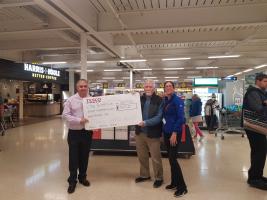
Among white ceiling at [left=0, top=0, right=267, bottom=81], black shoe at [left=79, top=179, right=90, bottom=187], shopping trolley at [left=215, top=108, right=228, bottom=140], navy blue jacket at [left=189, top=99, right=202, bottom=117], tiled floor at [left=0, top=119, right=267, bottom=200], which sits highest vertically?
white ceiling at [left=0, top=0, right=267, bottom=81]

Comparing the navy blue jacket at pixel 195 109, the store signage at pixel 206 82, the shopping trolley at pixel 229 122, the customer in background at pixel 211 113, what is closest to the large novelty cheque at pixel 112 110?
the navy blue jacket at pixel 195 109

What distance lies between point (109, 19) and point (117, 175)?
132 inches

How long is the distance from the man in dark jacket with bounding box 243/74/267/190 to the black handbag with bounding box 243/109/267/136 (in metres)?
0.05

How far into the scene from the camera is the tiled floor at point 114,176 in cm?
364

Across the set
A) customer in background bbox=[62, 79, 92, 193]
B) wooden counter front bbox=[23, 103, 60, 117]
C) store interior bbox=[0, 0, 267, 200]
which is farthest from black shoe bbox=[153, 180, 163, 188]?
wooden counter front bbox=[23, 103, 60, 117]

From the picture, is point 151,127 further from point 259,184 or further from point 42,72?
point 42,72

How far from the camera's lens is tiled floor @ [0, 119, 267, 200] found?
3643 millimetres

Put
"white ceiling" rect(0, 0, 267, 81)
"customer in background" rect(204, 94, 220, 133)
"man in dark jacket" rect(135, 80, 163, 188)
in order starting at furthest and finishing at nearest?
"customer in background" rect(204, 94, 220, 133) → "white ceiling" rect(0, 0, 267, 81) → "man in dark jacket" rect(135, 80, 163, 188)

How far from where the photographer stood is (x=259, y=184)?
12.8 feet

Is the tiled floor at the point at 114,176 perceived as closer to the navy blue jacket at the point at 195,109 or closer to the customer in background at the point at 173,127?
the customer in background at the point at 173,127

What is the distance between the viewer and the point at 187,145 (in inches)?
226

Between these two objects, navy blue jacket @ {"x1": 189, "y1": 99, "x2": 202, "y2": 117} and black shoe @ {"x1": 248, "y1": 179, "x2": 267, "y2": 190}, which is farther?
navy blue jacket @ {"x1": 189, "y1": 99, "x2": 202, "y2": 117}

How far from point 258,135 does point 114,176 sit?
2385mm

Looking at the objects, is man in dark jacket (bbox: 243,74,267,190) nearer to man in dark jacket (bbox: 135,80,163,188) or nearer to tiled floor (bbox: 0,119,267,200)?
tiled floor (bbox: 0,119,267,200)
